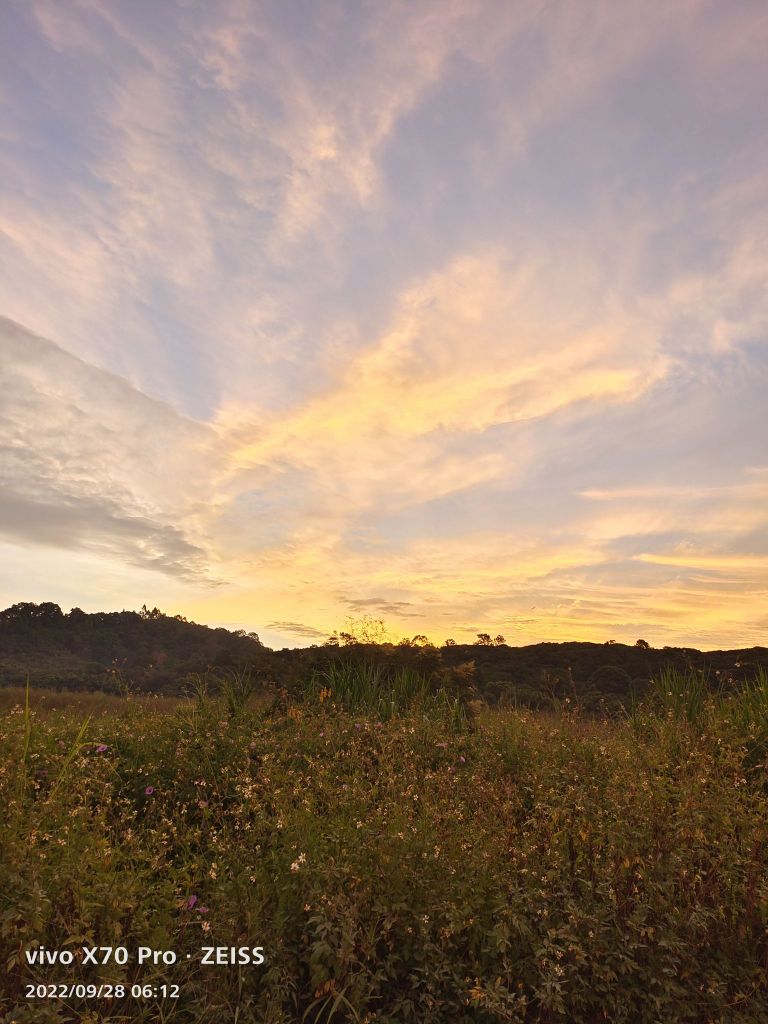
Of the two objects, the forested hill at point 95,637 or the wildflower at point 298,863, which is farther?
the forested hill at point 95,637

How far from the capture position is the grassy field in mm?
3650

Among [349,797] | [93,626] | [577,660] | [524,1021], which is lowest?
[524,1021]

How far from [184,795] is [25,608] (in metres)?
29.5

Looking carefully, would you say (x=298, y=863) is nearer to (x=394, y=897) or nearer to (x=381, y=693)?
(x=394, y=897)

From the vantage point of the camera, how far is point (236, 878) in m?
4.36

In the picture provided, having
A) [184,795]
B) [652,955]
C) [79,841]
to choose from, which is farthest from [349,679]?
[652,955]

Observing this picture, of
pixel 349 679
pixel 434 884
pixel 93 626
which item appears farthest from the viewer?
pixel 93 626

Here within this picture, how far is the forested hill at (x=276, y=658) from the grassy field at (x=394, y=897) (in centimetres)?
511

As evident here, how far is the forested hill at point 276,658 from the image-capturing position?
1214 centimetres

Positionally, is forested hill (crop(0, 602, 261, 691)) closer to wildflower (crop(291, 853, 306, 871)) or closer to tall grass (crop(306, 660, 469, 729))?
tall grass (crop(306, 660, 469, 729))

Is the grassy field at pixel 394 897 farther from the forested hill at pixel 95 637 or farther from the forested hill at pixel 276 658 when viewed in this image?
the forested hill at pixel 95 637

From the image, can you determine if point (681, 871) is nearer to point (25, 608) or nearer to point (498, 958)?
point (498, 958)

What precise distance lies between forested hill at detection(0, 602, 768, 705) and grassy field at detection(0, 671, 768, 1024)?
5.11m

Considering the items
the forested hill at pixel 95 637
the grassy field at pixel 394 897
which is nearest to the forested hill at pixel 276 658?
the forested hill at pixel 95 637
